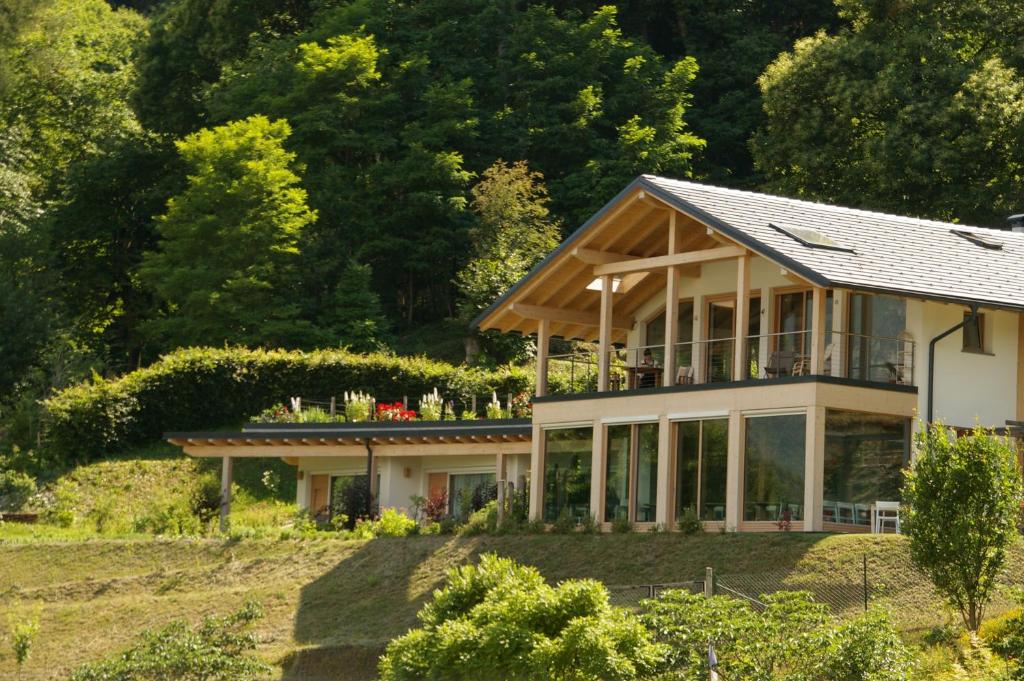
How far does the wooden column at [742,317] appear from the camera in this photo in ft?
101

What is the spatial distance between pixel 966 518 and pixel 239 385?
30.4m

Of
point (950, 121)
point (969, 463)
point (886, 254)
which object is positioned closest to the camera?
point (969, 463)

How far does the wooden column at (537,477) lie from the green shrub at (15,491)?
15.2m

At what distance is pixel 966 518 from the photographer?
21453 mm

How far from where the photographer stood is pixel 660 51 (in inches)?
2840

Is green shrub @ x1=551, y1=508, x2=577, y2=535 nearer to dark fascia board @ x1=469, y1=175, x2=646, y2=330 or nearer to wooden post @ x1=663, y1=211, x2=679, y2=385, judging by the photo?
wooden post @ x1=663, y1=211, x2=679, y2=385

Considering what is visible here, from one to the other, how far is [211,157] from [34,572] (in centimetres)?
2304

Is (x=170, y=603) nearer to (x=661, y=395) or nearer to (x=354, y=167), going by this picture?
(x=661, y=395)

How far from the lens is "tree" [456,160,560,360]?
5331 cm

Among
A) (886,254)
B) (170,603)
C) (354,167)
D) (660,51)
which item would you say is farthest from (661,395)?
(660,51)

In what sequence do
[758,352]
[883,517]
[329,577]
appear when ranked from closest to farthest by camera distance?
1. [883,517]
2. [329,577]
3. [758,352]

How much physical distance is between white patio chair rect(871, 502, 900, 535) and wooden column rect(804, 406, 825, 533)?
96 centimetres

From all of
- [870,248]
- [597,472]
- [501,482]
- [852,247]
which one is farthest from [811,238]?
[501,482]

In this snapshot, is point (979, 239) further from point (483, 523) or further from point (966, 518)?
point (966, 518)
